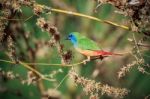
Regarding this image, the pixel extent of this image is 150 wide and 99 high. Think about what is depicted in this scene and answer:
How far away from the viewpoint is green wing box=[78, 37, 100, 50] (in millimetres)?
1699

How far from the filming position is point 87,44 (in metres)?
1.72

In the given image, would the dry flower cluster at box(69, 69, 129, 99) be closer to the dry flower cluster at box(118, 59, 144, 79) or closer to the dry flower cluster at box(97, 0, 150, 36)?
the dry flower cluster at box(118, 59, 144, 79)

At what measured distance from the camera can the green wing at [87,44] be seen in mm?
1699

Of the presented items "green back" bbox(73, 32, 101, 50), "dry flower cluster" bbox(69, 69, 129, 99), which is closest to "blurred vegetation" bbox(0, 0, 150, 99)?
"green back" bbox(73, 32, 101, 50)

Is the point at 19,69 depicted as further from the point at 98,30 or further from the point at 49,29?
the point at 49,29

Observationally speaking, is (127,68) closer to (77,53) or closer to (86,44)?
(86,44)

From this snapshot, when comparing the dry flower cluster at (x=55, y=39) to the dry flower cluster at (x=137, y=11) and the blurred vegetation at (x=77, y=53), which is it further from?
the blurred vegetation at (x=77, y=53)

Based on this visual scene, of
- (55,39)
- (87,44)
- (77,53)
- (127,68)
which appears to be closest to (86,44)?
(87,44)

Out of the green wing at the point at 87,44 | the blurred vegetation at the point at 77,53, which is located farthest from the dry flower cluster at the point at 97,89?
the blurred vegetation at the point at 77,53

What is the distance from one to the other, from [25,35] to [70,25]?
1.01 metres

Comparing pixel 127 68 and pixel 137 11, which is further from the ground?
pixel 137 11

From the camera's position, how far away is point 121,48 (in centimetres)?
350

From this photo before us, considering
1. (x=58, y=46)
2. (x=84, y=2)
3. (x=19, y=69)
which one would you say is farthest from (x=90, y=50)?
(x=19, y=69)

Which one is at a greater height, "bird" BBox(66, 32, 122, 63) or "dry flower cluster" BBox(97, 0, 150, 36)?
"dry flower cluster" BBox(97, 0, 150, 36)
